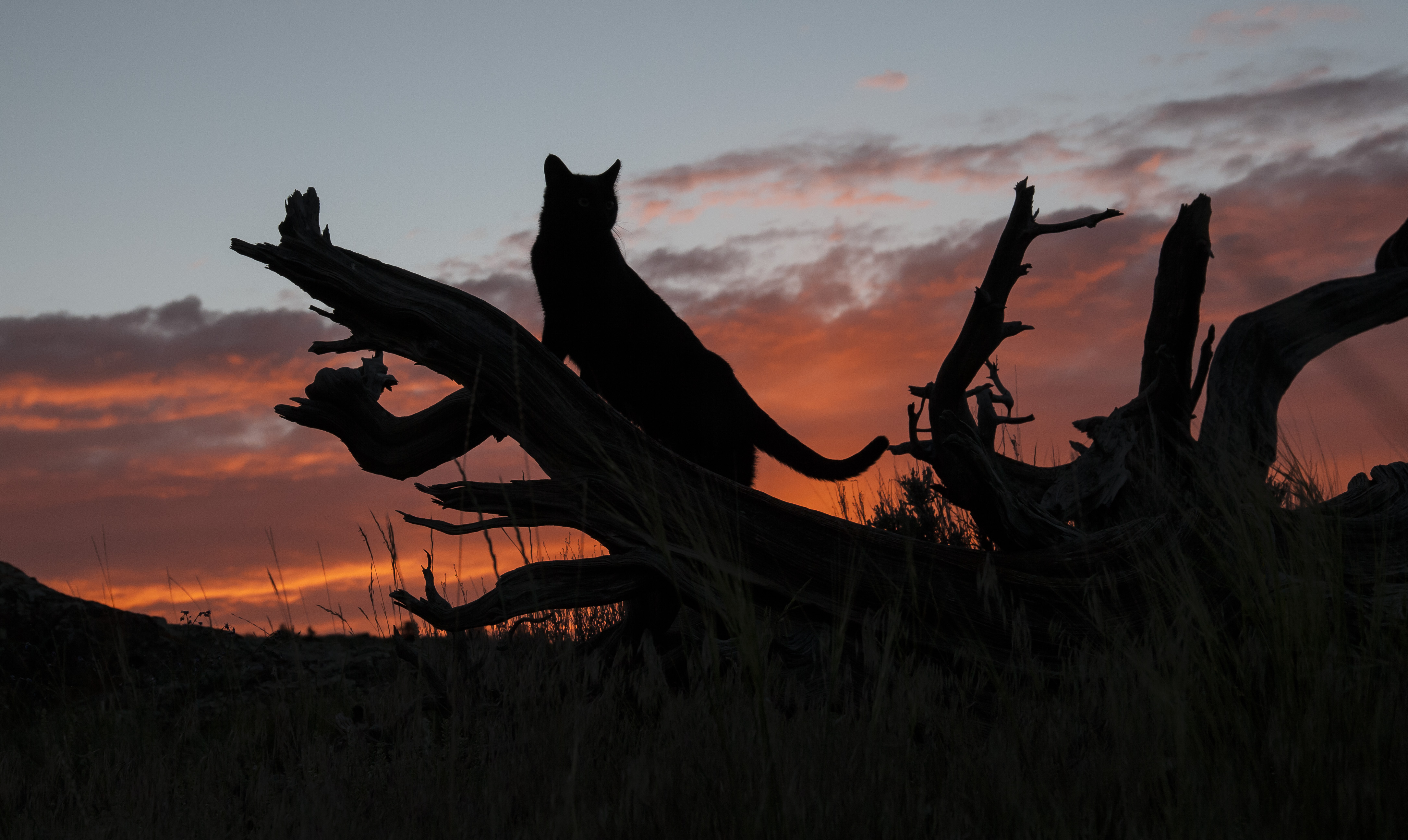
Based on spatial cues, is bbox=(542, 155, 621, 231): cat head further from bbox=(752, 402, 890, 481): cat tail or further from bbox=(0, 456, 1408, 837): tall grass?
bbox=(0, 456, 1408, 837): tall grass

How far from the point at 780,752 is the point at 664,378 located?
300 cm

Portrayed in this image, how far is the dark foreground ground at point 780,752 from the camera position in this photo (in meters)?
2.24

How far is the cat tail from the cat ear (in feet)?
6.89

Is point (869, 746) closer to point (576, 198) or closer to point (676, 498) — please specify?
point (676, 498)

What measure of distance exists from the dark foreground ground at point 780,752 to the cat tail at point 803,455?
120 centimetres

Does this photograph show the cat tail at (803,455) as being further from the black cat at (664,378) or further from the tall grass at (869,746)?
the tall grass at (869,746)

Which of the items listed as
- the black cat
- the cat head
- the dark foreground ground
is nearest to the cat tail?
the black cat

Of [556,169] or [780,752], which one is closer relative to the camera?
[780,752]

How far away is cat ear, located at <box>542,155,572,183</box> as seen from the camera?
6.08 meters

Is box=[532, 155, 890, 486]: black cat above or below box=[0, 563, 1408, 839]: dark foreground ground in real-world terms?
above

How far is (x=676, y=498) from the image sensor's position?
435 cm

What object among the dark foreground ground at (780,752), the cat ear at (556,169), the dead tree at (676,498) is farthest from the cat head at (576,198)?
the dark foreground ground at (780,752)

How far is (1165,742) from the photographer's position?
8.80 feet

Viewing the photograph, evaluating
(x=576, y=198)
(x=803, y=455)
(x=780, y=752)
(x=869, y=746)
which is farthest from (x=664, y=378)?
(x=869, y=746)
